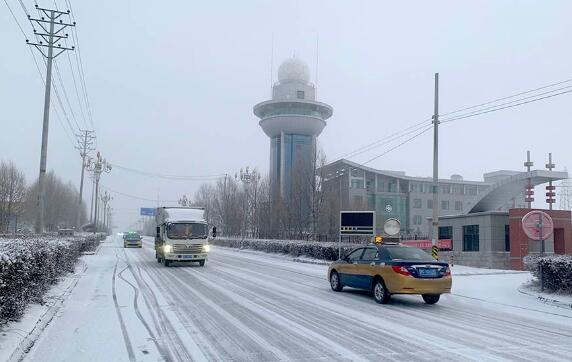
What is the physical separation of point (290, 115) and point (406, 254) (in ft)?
298

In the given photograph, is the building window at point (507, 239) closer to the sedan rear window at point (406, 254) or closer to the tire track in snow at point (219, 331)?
the sedan rear window at point (406, 254)

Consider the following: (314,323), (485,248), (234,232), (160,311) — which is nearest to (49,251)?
(160,311)

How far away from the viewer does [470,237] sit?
41.2 meters

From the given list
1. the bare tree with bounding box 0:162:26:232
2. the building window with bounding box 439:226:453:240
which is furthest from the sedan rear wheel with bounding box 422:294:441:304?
the bare tree with bounding box 0:162:26:232

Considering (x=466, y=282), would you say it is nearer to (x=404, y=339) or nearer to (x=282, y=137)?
(x=404, y=339)

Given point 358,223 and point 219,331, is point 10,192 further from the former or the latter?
point 219,331

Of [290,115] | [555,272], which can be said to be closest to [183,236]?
[555,272]

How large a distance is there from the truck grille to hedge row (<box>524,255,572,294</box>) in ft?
52.6

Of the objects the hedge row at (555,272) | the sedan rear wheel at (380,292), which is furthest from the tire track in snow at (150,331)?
the hedge row at (555,272)

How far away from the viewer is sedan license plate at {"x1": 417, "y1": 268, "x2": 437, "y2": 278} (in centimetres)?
1336

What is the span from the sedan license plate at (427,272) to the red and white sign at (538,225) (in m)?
5.10

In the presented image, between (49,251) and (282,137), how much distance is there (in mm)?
92297

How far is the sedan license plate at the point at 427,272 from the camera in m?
13.4

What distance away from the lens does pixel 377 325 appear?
33.4 feet
